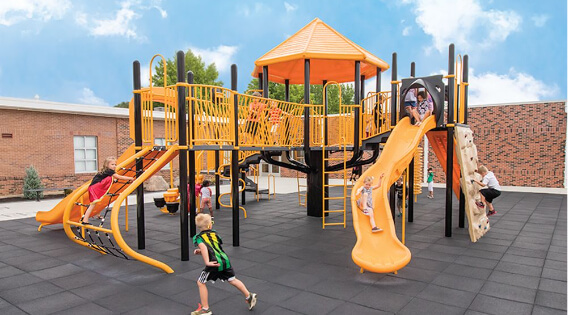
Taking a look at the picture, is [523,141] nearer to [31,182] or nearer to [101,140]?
[101,140]

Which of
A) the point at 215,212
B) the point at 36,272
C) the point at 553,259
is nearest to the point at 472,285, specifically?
the point at 553,259

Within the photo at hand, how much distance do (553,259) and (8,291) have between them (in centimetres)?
858

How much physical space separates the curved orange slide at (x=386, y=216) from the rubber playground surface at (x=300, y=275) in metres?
0.26

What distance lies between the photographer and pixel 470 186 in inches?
343

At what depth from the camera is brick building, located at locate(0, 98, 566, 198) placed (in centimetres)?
1564

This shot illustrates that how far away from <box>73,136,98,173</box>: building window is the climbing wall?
15842 mm

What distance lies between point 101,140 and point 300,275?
15417mm

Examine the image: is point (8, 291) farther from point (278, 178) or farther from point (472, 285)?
point (278, 178)

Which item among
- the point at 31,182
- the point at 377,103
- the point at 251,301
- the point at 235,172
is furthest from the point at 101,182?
the point at 31,182

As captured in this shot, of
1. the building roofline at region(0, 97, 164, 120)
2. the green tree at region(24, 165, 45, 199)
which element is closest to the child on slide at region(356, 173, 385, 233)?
the green tree at region(24, 165, 45, 199)

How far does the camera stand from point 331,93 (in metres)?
49.8

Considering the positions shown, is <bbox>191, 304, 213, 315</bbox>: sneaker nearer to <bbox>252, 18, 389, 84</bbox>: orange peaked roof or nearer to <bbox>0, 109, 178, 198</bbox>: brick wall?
<bbox>252, 18, 389, 84</bbox>: orange peaked roof

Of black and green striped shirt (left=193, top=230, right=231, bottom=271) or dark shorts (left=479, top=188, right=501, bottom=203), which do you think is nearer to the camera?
black and green striped shirt (left=193, top=230, right=231, bottom=271)

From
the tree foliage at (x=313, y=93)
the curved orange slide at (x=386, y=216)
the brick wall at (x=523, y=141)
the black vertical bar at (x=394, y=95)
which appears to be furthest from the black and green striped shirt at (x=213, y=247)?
the tree foliage at (x=313, y=93)
